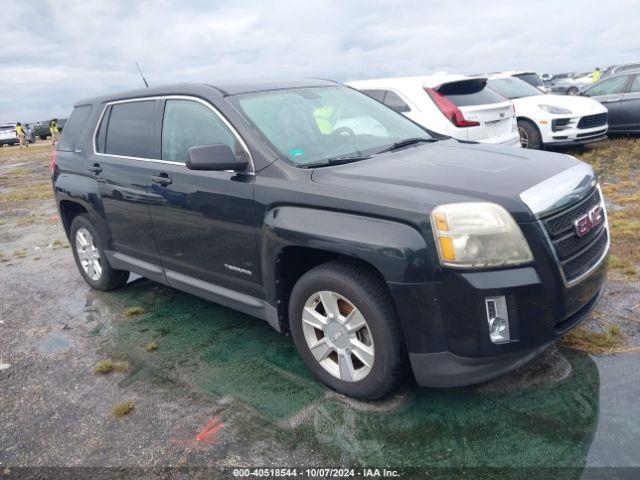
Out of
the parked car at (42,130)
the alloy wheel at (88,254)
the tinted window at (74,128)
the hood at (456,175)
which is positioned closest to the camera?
the hood at (456,175)

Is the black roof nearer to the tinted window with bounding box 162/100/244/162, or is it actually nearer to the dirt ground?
the tinted window with bounding box 162/100/244/162

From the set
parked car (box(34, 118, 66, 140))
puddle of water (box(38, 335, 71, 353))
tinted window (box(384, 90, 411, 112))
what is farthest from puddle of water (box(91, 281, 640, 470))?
parked car (box(34, 118, 66, 140))

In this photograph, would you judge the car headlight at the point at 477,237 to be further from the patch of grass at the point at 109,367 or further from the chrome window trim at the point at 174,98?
the patch of grass at the point at 109,367

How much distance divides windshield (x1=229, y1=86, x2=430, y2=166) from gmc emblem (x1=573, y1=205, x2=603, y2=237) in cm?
131

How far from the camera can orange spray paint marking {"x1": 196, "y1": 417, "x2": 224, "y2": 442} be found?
114 inches

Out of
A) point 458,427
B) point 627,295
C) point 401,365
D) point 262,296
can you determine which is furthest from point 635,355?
point 262,296

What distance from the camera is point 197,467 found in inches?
105

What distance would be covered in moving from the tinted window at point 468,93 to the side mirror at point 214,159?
15.7ft

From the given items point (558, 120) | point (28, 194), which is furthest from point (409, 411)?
point (28, 194)

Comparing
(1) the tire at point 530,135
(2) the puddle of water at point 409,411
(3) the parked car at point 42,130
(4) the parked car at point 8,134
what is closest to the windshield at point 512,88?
(1) the tire at point 530,135

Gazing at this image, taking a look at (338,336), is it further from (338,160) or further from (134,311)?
(134,311)

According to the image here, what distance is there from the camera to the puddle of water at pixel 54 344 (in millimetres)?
4176

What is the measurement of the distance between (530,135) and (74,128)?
26.6 feet

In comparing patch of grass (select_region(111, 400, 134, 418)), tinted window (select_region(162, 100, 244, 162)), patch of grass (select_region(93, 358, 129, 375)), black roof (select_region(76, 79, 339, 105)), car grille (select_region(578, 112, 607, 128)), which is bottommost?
patch of grass (select_region(111, 400, 134, 418))
